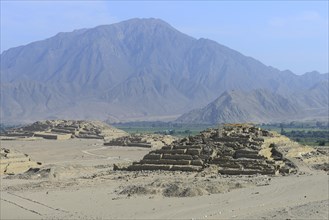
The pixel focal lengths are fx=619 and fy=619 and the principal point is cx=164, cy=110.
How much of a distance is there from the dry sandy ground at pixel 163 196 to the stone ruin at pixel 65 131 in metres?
49.7

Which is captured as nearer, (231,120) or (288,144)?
(288,144)

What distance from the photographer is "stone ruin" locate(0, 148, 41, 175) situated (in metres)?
42.0

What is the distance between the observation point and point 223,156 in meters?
39.0

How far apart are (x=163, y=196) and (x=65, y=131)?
6593 cm

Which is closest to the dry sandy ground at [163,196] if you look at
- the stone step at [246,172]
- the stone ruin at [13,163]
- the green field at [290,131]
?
the stone step at [246,172]

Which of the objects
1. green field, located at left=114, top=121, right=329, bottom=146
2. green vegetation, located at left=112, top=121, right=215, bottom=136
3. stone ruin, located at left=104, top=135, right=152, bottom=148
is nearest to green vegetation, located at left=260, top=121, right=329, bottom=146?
green field, located at left=114, top=121, right=329, bottom=146

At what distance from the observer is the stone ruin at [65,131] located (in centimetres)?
8882

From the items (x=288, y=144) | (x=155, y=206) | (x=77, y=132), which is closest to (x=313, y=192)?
(x=155, y=206)

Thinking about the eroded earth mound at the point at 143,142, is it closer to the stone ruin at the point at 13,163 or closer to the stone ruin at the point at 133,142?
the stone ruin at the point at 133,142

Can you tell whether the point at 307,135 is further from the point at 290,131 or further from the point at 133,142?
the point at 133,142

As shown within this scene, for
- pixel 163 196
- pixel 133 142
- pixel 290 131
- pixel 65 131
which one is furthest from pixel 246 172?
pixel 290 131

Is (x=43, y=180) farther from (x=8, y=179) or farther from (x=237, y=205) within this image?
(x=237, y=205)

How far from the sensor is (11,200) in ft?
92.8

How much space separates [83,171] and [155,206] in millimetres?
16306
